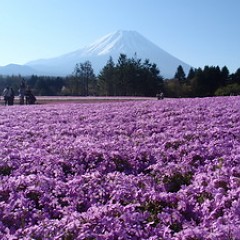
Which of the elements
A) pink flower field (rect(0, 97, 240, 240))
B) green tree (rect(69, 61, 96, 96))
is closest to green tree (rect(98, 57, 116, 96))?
green tree (rect(69, 61, 96, 96))

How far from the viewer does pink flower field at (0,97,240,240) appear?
5.08 m

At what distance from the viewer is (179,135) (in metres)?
10.9

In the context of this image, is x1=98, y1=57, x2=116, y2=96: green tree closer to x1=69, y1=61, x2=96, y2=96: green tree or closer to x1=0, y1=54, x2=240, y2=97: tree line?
x1=0, y1=54, x2=240, y2=97: tree line

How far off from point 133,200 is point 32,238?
1645mm

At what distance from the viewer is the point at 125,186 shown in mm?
6680

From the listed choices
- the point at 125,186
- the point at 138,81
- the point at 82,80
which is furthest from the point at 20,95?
the point at 82,80

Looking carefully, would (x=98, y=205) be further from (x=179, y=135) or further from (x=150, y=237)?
(x=179, y=135)

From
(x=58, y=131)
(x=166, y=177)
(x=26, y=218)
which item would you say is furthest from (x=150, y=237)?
(x=58, y=131)

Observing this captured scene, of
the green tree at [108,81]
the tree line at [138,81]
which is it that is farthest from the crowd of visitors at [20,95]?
the green tree at [108,81]

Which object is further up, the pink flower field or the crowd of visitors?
the crowd of visitors

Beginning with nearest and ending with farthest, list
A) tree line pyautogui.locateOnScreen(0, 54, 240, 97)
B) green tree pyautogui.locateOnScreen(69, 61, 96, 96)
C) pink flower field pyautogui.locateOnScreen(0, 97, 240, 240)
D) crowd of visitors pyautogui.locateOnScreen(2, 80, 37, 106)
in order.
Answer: pink flower field pyautogui.locateOnScreen(0, 97, 240, 240), crowd of visitors pyautogui.locateOnScreen(2, 80, 37, 106), tree line pyautogui.locateOnScreen(0, 54, 240, 97), green tree pyautogui.locateOnScreen(69, 61, 96, 96)

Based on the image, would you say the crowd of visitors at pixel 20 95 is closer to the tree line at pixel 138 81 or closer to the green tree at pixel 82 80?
the tree line at pixel 138 81

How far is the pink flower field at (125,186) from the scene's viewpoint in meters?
5.08

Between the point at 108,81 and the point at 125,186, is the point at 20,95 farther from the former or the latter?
the point at 108,81
